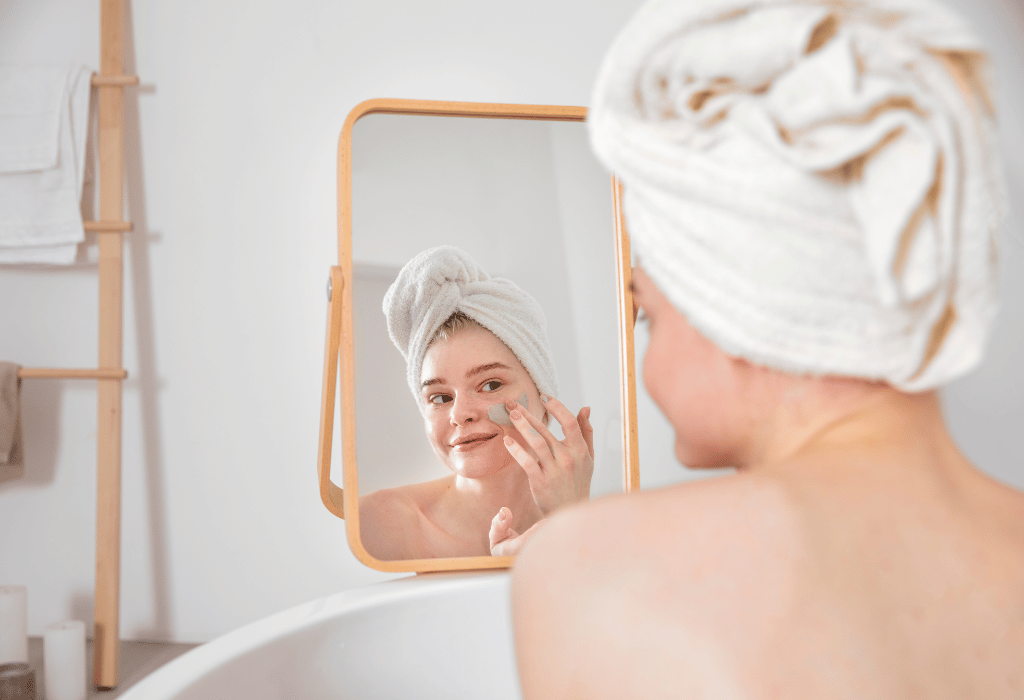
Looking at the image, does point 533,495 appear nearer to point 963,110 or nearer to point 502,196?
point 502,196

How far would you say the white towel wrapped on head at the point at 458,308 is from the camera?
1.10m

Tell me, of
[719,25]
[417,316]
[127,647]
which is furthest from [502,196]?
[127,647]

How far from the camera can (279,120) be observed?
1540mm

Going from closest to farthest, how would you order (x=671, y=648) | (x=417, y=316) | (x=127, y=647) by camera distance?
1. (x=671, y=648)
2. (x=417, y=316)
3. (x=127, y=647)

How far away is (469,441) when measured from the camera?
1.12m

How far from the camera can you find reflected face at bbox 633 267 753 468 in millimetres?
421

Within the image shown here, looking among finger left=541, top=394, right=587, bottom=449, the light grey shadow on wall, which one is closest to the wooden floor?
the light grey shadow on wall

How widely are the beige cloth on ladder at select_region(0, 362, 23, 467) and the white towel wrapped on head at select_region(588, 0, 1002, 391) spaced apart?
1.53 m

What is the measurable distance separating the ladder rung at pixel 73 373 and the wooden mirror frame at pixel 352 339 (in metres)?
0.58

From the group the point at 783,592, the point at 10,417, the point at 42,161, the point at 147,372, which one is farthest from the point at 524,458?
the point at 42,161

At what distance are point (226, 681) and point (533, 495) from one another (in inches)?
22.2

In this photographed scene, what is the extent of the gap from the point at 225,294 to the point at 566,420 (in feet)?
2.82

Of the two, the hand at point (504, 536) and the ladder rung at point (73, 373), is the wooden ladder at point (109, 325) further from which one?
the hand at point (504, 536)

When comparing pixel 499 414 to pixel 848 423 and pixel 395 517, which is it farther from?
pixel 848 423
